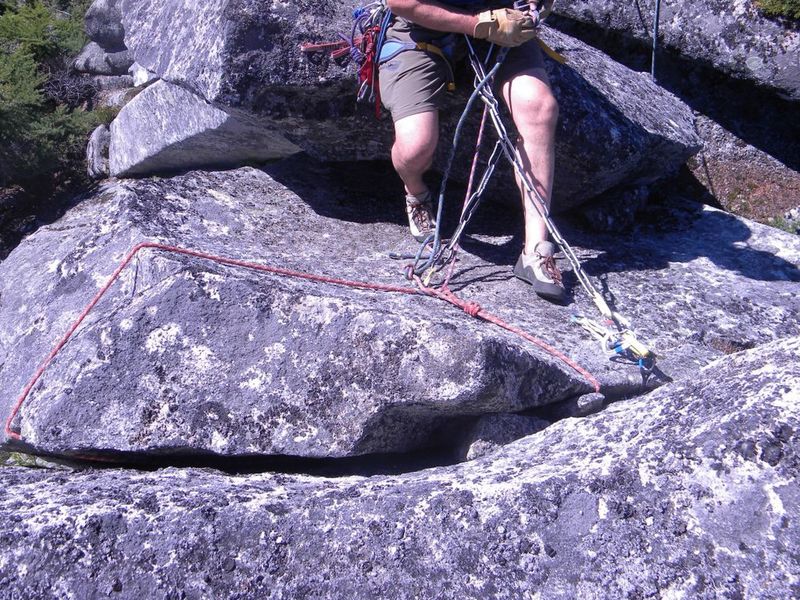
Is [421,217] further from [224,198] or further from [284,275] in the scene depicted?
[224,198]

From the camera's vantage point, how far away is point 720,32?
7410 millimetres

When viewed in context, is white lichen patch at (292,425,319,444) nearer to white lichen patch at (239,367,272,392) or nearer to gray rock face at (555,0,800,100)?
white lichen patch at (239,367,272,392)

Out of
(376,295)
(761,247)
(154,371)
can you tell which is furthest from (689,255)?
(154,371)

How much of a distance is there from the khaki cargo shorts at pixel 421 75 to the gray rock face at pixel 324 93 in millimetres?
384

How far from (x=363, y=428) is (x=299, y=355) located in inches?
21.2

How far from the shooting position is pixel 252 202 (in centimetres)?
600

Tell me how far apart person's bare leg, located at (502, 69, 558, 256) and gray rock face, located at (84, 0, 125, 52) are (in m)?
7.58

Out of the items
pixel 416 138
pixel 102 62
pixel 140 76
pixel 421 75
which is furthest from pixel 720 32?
pixel 102 62

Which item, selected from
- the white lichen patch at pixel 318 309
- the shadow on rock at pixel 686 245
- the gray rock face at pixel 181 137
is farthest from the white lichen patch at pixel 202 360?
the shadow on rock at pixel 686 245

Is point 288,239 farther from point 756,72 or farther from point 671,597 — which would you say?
point 756,72

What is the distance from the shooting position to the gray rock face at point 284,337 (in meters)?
4.00

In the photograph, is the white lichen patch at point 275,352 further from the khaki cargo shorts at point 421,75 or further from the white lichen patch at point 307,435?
the khaki cargo shorts at point 421,75

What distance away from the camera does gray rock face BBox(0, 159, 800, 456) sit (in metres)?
4.00

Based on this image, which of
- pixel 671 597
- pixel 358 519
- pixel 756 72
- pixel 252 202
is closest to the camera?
pixel 671 597
